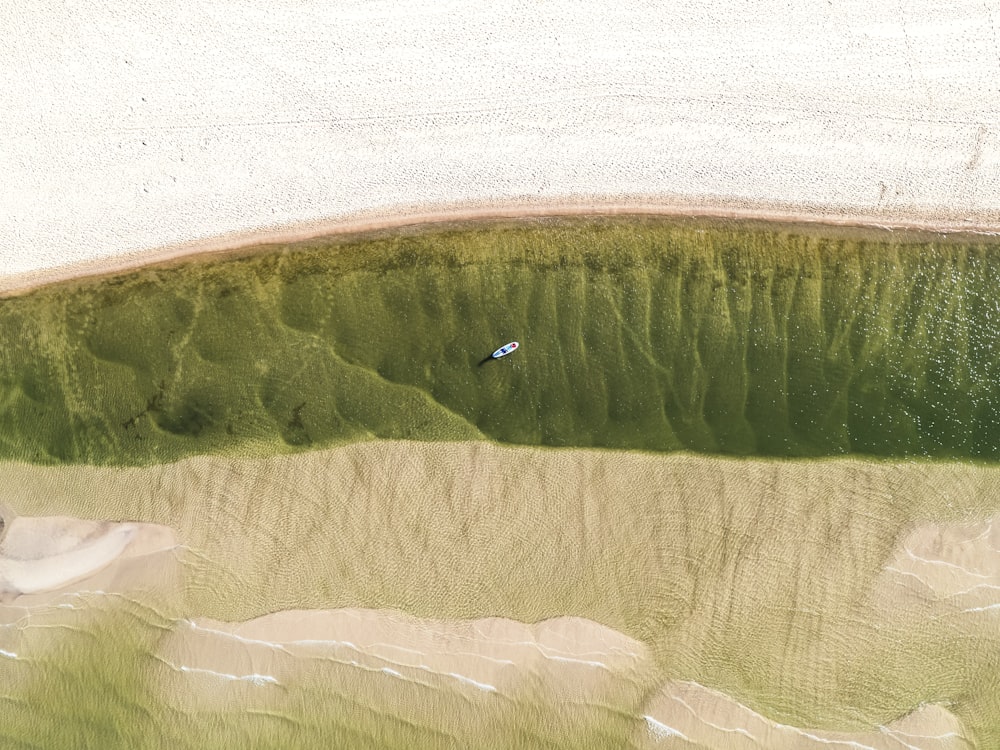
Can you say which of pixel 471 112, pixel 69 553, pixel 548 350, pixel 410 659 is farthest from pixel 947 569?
pixel 69 553

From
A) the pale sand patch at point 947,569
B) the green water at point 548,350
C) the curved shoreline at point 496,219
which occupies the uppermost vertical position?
the curved shoreline at point 496,219

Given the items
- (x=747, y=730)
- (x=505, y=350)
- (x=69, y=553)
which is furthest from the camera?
(x=69, y=553)

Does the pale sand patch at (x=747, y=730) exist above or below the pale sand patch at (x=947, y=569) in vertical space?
below

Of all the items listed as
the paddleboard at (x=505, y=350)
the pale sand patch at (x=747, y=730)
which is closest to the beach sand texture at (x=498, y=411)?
the pale sand patch at (x=747, y=730)

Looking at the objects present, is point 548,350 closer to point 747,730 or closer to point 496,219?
point 496,219

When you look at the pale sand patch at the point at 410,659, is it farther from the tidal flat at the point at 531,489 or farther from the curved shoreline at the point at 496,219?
the curved shoreline at the point at 496,219

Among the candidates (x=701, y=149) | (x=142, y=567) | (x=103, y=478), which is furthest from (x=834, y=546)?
(x=103, y=478)
